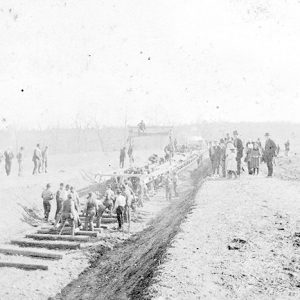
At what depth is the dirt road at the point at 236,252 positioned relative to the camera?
6590mm

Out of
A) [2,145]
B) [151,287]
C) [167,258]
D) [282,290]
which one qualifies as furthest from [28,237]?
[2,145]

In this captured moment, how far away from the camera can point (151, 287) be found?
6664 mm

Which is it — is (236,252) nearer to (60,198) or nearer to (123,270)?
(123,270)

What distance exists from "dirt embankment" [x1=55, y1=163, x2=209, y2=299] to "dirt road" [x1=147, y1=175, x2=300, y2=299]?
43 centimetres

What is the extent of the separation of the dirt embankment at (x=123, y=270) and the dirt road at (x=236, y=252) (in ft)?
1.41

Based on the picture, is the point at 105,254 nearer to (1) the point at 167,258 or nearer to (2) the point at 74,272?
(2) the point at 74,272

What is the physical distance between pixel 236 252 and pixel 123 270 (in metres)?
3.13

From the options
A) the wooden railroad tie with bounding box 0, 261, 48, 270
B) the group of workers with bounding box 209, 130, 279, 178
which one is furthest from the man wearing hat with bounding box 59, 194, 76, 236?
the group of workers with bounding box 209, 130, 279, 178

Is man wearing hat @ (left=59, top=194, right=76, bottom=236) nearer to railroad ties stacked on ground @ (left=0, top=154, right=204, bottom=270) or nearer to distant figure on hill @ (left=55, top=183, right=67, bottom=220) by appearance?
railroad ties stacked on ground @ (left=0, top=154, right=204, bottom=270)

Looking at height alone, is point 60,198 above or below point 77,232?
above

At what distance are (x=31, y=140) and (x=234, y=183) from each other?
2500 inches

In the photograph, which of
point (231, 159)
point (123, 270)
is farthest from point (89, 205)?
point (231, 159)

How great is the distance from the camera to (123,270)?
10.1 m

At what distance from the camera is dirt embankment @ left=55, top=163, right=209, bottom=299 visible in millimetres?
7754
